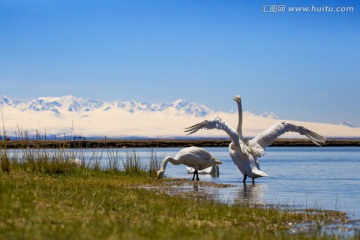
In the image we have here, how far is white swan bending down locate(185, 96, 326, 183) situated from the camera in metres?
25.6

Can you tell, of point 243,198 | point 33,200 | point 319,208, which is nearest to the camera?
point 33,200

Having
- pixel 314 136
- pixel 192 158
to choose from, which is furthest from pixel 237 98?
pixel 314 136

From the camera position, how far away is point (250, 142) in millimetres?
27031

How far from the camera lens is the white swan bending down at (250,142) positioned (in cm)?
2561

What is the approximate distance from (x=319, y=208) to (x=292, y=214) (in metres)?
2.71

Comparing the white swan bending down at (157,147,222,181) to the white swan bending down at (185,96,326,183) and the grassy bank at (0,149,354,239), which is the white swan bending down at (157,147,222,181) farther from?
the grassy bank at (0,149,354,239)

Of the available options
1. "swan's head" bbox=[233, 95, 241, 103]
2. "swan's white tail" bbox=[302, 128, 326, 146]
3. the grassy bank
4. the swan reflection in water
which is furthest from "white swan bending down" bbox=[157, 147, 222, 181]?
the grassy bank

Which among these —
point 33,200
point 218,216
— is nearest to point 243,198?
point 218,216

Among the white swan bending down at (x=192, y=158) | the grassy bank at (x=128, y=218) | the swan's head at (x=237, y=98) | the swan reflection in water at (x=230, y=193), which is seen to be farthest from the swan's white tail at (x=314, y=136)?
the grassy bank at (x=128, y=218)

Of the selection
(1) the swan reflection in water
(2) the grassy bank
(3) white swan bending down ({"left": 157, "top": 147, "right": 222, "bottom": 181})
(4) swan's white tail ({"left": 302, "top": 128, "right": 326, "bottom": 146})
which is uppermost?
(4) swan's white tail ({"left": 302, "top": 128, "right": 326, "bottom": 146})

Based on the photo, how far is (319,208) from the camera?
58.3 ft

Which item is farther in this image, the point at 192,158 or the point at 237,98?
the point at 237,98

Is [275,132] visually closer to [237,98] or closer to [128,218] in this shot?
[237,98]

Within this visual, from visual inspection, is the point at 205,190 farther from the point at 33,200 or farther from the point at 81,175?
the point at 33,200
